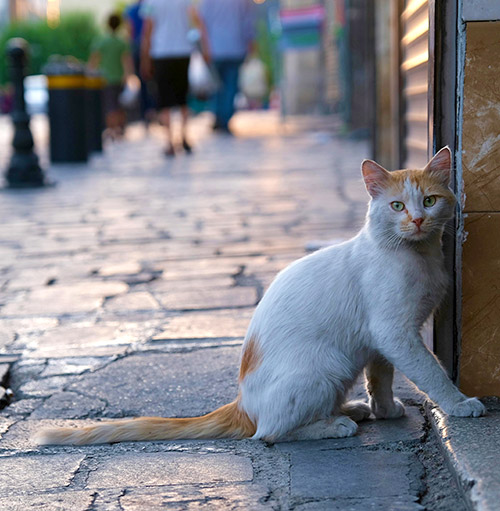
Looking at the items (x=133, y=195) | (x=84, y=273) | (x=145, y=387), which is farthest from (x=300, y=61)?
(x=145, y=387)

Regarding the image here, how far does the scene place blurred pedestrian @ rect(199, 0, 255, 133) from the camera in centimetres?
1490

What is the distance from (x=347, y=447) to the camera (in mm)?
2609

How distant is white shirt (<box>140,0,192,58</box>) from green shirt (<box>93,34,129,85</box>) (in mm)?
4237

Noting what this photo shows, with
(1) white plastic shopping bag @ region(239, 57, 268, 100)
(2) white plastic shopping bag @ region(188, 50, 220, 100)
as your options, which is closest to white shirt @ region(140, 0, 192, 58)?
(2) white plastic shopping bag @ region(188, 50, 220, 100)

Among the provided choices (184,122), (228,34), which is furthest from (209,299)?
(228,34)

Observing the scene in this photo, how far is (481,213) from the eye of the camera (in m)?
2.72

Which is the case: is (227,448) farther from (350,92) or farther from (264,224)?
(350,92)

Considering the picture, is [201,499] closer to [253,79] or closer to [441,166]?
[441,166]

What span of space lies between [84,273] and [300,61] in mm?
20271

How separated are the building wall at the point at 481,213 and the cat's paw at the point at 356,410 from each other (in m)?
0.32

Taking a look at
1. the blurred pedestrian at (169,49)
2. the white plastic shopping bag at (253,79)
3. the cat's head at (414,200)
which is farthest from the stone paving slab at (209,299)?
the white plastic shopping bag at (253,79)

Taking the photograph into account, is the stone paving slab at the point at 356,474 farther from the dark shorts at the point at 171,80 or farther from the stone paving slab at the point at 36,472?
the dark shorts at the point at 171,80

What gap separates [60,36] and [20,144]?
5489 cm

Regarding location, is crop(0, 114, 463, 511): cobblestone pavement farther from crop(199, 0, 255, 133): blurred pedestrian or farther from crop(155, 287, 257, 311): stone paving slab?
crop(199, 0, 255, 133): blurred pedestrian
